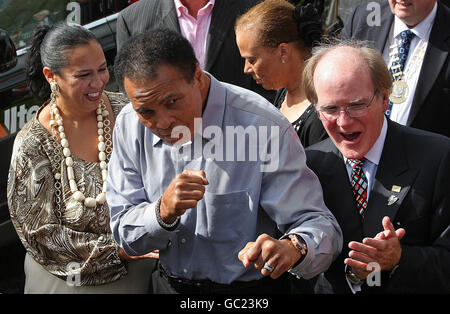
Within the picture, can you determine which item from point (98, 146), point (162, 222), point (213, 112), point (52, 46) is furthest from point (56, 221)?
point (213, 112)

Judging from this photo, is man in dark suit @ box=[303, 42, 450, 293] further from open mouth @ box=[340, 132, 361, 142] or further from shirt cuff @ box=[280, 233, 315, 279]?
shirt cuff @ box=[280, 233, 315, 279]

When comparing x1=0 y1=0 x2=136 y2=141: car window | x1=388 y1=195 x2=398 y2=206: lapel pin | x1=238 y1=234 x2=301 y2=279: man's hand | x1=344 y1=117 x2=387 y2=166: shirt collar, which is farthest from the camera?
x1=0 y1=0 x2=136 y2=141: car window

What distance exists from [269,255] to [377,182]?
1.92 feet

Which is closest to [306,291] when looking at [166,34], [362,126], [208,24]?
[362,126]

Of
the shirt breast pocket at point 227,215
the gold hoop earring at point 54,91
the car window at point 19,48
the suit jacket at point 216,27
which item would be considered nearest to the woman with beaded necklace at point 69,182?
the gold hoop earring at point 54,91

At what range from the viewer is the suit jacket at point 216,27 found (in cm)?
393

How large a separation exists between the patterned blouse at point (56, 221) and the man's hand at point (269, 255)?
1.19m

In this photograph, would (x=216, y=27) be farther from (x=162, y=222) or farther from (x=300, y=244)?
(x=300, y=244)

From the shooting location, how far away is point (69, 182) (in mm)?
3180

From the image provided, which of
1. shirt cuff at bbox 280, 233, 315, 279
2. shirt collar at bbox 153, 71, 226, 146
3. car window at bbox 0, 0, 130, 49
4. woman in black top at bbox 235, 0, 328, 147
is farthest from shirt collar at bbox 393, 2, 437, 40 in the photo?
car window at bbox 0, 0, 130, 49

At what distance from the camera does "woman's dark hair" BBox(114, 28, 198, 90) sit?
226cm

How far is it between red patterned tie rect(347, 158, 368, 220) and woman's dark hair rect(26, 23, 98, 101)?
61.9 inches

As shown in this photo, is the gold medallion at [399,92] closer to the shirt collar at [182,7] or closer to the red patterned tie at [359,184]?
the red patterned tie at [359,184]

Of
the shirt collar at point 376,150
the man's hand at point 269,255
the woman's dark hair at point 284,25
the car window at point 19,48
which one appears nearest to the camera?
the man's hand at point 269,255
